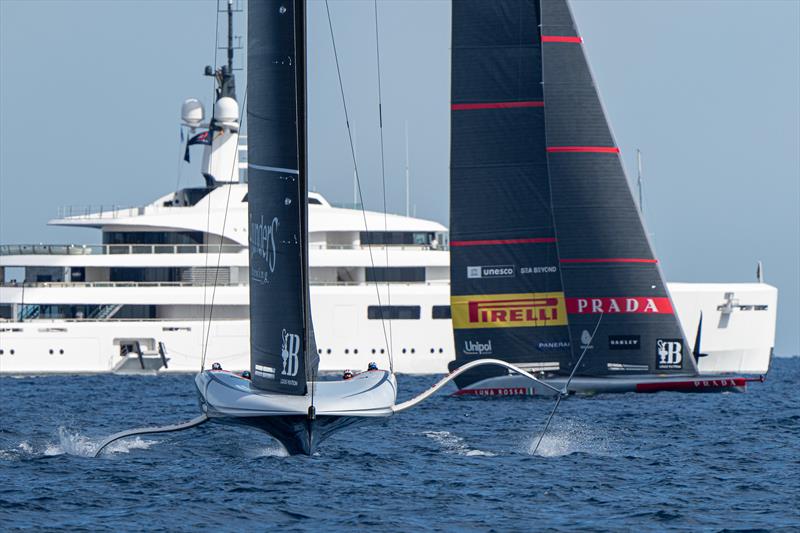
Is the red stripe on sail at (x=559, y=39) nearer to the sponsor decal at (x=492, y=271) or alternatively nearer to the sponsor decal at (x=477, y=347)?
the sponsor decal at (x=492, y=271)

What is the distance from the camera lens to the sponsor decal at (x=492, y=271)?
28.3 m

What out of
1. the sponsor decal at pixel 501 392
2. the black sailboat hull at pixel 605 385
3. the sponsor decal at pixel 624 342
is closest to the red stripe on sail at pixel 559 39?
the sponsor decal at pixel 624 342

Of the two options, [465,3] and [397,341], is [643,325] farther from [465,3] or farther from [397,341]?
[397,341]

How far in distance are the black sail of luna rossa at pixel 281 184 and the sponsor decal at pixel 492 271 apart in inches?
475

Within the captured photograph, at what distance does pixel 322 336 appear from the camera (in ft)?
138

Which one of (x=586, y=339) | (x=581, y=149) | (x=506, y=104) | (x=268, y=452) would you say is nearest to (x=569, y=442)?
(x=268, y=452)

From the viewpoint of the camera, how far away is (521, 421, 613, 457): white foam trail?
19.6 metres

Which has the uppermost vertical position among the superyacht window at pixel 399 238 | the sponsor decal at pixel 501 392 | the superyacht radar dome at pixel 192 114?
the superyacht radar dome at pixel 192 114

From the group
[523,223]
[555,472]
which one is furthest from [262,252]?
[523,223]

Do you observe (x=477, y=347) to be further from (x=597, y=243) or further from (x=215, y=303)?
(x=215, y=303)

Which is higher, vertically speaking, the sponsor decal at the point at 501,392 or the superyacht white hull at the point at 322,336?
the superyacht white hull at the point at 322,336

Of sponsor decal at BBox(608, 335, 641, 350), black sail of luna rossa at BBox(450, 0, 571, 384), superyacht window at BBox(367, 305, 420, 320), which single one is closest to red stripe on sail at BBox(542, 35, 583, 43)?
black sail of luna rossa at BBox(450, 0, 571, 384)

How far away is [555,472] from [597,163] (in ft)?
37.9

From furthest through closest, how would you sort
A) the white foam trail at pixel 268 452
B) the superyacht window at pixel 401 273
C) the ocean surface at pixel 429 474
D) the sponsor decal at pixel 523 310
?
1. the superyacht window at pixel 401 273
2. the sponsor decal at pixel 523 310
3. the white foam trail at pixel 268 452
4. the ocean surface at pixel 429 474
